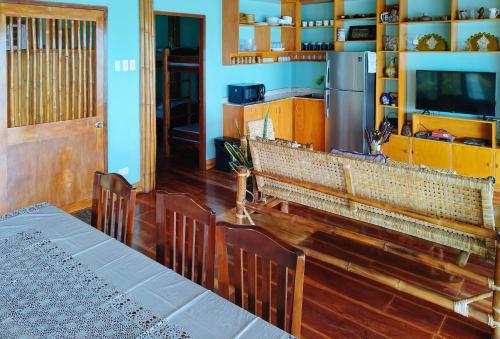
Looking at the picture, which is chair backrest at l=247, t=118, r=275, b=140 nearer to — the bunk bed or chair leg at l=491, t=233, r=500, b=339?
the bunk bed

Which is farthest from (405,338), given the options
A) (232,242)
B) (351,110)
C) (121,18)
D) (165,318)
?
(351,110)

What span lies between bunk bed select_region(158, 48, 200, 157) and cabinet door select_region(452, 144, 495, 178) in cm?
354

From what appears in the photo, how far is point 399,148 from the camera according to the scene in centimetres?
607

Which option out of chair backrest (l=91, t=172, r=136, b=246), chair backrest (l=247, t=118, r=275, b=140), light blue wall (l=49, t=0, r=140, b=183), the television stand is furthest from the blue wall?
chair backrest (l=91, t=172, r=136, b=246)

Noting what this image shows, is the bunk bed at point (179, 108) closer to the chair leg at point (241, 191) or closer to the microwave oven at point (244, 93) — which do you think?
the microwave oven at point (244, 93)

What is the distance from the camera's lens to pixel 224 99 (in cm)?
638

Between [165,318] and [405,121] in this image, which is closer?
[165,318]

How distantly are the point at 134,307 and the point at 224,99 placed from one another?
508 cm

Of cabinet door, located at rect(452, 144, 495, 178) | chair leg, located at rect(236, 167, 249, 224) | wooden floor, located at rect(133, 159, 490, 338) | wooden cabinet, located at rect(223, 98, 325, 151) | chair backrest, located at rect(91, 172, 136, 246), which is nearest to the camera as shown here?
chair backrest, located at rect(91, 172, 136, 246)

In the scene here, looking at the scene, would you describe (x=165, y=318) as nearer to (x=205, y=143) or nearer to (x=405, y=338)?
(x=405, y=338)

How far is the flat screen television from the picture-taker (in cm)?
539

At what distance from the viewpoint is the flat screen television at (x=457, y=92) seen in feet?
17.7

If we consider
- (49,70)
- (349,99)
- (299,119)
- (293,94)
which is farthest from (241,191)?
(293,94)

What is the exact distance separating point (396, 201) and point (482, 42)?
144 inches
